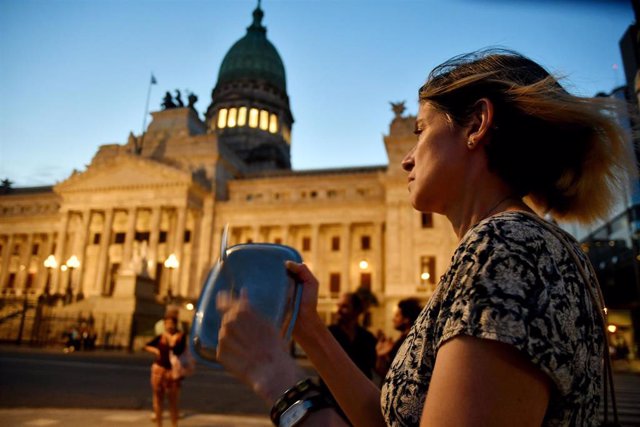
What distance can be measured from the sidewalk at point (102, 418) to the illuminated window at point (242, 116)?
60114mm

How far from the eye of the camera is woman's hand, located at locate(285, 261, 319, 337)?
1.21 m

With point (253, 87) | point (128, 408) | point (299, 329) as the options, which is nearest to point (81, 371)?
point (128, 408)

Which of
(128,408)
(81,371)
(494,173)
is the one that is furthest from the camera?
(81,371)

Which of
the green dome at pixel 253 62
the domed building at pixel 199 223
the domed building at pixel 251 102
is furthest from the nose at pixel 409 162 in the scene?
the green dome at pixel 253 62

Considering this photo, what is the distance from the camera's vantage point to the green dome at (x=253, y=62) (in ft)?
223

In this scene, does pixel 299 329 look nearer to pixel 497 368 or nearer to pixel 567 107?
pixel 497 368

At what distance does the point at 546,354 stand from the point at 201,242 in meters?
41.8

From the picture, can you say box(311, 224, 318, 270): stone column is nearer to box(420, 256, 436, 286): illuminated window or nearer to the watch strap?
box(420, 256, 436, 286): illuminated window

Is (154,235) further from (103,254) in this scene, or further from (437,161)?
(437,161)

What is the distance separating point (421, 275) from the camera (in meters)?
35.9

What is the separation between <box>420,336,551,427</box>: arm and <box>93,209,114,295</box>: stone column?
4323cm

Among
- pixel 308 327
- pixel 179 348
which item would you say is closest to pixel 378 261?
pixel 179 348

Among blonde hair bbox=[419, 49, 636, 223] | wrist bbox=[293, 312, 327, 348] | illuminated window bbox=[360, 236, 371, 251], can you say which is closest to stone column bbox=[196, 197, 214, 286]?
illuminated window bbox=[360, 236, 371, 251]

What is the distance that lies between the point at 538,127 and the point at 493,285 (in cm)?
57
